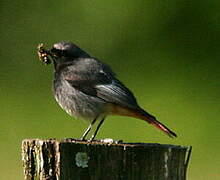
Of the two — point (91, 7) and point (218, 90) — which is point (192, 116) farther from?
point (91, 7)

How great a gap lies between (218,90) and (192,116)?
1405 mm

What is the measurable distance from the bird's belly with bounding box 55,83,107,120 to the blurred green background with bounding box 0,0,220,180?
471 cm

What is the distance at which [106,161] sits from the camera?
5.63 meters

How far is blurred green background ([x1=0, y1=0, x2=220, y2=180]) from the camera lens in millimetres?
13508

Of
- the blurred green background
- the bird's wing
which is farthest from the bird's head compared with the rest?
the blurred green background

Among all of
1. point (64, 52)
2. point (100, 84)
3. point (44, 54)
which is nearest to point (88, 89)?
point (100, 84)

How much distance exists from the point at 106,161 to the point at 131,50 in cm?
956

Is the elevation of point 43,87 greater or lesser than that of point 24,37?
lesser

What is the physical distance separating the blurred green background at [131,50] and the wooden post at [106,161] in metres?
7.04

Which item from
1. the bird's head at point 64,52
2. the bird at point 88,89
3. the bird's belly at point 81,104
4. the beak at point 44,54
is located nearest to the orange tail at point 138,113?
the bird at point 88,89

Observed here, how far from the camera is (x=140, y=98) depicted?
13719 mm

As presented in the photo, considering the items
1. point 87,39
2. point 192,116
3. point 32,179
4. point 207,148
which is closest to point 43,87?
point 87,39

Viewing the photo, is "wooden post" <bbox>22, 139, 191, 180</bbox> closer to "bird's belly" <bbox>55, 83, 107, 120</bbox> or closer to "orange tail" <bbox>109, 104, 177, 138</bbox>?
"orange tail" <bbox>109, 104, 177, 138</bbox>

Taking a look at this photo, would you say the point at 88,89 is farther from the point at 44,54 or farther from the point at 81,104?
the point at 44,54
